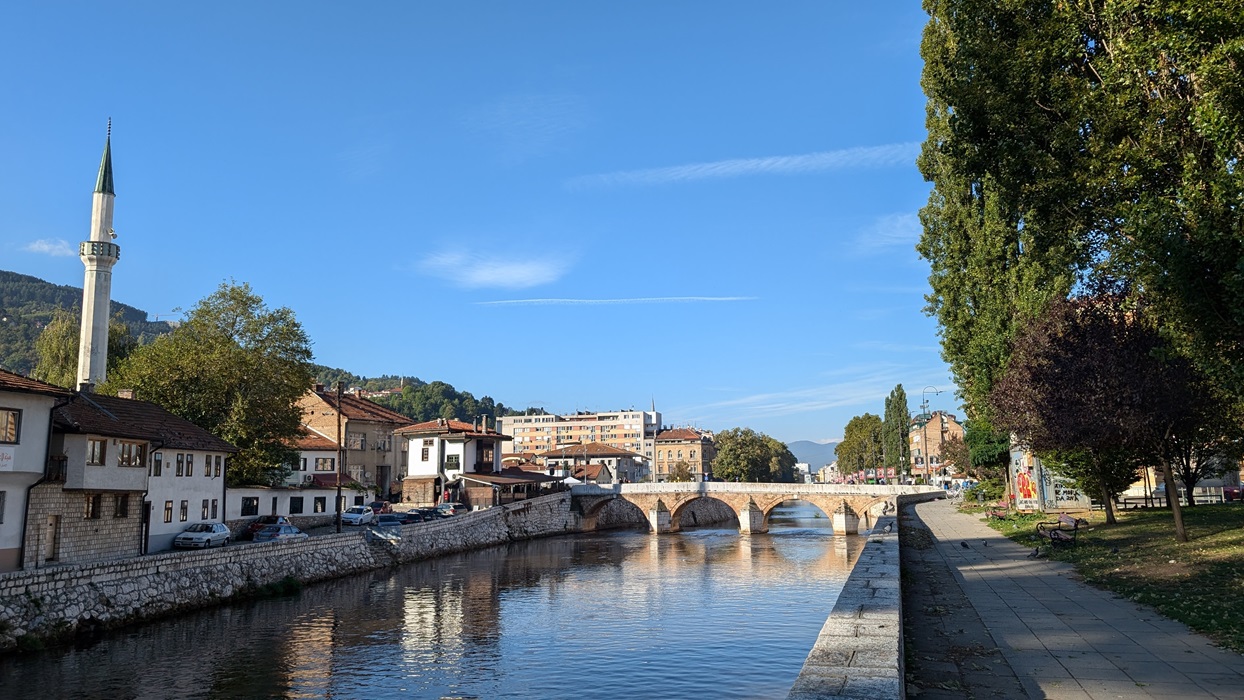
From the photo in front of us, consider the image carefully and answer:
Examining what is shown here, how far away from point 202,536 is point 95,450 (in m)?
7.66

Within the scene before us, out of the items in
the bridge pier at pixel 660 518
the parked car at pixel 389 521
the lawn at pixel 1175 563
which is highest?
the lawn at pixel 1175 563

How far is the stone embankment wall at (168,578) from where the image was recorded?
938 inches

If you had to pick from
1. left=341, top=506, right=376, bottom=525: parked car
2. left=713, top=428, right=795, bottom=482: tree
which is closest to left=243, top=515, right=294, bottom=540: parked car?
left=341, top=506, right=376, bottom=525: parked car

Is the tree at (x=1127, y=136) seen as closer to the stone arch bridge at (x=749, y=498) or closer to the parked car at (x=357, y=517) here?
the parked car at (x=357, y=517)

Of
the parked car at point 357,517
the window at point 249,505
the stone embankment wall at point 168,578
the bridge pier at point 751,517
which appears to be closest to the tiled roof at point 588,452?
the bridge pier at point 751,517

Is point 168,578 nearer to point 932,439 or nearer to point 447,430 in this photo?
point 447,430

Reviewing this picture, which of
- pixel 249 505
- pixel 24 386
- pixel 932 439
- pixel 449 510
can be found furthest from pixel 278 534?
pixel 932 439

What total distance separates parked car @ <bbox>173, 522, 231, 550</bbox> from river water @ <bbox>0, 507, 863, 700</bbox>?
18.0ft

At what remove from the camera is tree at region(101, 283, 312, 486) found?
46.8 meters

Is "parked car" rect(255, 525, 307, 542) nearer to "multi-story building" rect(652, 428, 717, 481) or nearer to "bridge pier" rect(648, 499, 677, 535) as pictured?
"bridge pier" rect(648, 499, 677, 535)

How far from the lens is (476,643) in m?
25.8

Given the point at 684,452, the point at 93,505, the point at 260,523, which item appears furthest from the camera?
the point at 684,452

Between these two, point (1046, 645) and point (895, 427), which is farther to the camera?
point (895, 427)

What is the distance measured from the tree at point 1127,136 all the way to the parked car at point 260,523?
36.8 m
